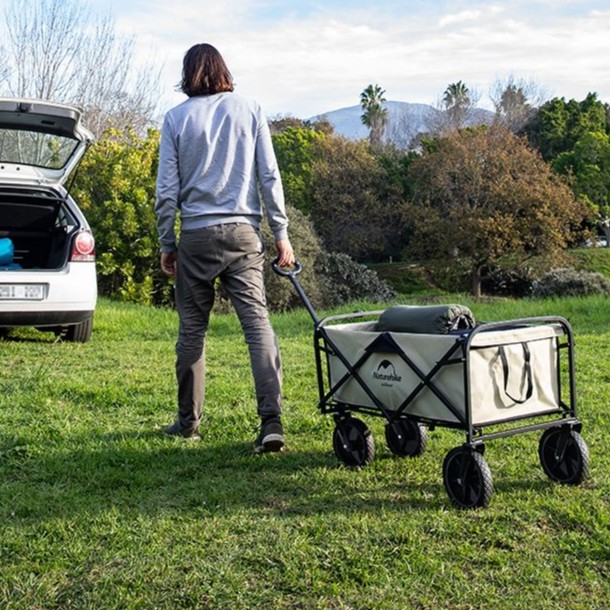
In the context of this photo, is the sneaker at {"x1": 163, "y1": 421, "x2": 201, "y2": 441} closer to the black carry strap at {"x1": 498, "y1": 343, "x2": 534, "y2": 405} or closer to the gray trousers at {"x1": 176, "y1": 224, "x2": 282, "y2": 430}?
the gray trousers at {"x1": 176, "y1": 224, "x2": 282, "y2": 430}

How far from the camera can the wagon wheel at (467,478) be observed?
326 cm

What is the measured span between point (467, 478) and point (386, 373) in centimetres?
61

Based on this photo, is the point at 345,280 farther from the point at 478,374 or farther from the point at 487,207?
the point at 478,374

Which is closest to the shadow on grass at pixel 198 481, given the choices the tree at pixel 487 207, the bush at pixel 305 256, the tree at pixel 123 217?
the tree at pixel 123 217

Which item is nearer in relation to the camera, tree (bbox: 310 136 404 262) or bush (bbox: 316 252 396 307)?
bush (bbox: 316 252 396 307)

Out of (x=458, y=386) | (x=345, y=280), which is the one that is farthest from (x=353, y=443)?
(x=345, y=280)

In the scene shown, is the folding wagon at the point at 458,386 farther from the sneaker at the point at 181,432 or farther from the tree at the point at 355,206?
the tree at the point at 355,206

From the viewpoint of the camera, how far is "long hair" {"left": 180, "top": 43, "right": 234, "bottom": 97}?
13.9 ft

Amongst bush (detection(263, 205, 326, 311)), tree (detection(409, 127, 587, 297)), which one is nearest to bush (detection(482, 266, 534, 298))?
tree (detection(409, 127, 587, 297))

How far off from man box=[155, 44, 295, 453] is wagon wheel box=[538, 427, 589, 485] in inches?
48.1

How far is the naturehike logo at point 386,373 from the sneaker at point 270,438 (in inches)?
24.1

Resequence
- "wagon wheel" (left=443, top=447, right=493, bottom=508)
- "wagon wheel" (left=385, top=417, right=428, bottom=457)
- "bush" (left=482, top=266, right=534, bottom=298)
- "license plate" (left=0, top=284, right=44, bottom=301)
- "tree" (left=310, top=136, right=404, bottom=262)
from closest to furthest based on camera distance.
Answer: "wagon wheel" (left=443, top=447, right=493, bottom=508) → "wagon wheel" (left=385, top=417, right=428, bottom=457) → "license plate" (left=0, top=284, right=44, bottom=301) → "bush" (left=482, top=266, right=534, bottom=298) → "tree" (left=310, top=136, right=404, bottom=262)

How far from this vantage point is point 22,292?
7.15 meters

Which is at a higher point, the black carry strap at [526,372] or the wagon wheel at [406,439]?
the black carry strap at [526,372]
